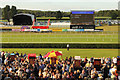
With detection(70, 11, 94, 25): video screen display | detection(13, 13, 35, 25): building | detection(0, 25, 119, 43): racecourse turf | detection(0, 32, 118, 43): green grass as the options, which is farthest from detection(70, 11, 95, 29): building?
detection(0, 32, 118, 43): green grass

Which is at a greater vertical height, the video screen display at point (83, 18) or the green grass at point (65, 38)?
the video screen display at point (83, 18)

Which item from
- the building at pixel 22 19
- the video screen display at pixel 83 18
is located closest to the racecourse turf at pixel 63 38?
the video screen display at pixel 83 18

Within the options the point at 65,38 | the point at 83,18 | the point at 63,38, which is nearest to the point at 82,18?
the point at 83,18

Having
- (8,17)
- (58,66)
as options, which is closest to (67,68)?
(58,66)

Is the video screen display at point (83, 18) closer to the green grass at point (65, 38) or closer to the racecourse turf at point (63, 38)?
the racecourse turf at point (63, 38)

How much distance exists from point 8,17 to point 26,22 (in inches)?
774

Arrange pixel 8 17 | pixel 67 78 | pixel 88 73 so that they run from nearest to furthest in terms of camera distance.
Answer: pixel 67 78 < pixel 88 73 < pixel 8 17

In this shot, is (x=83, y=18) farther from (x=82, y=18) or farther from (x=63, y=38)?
(x=63, y=38)

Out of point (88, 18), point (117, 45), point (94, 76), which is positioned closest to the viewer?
point (94, 76)

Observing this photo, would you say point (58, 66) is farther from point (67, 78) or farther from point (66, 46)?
point (66, 46)

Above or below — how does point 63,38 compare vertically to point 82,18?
below

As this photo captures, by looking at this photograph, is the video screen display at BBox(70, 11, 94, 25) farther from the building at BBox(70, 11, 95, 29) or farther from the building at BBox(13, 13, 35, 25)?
the building at BBox(13, 13, 35, 25)

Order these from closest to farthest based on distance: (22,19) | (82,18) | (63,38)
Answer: (63,38), (82,18), (22,19)

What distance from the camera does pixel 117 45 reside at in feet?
84.4
